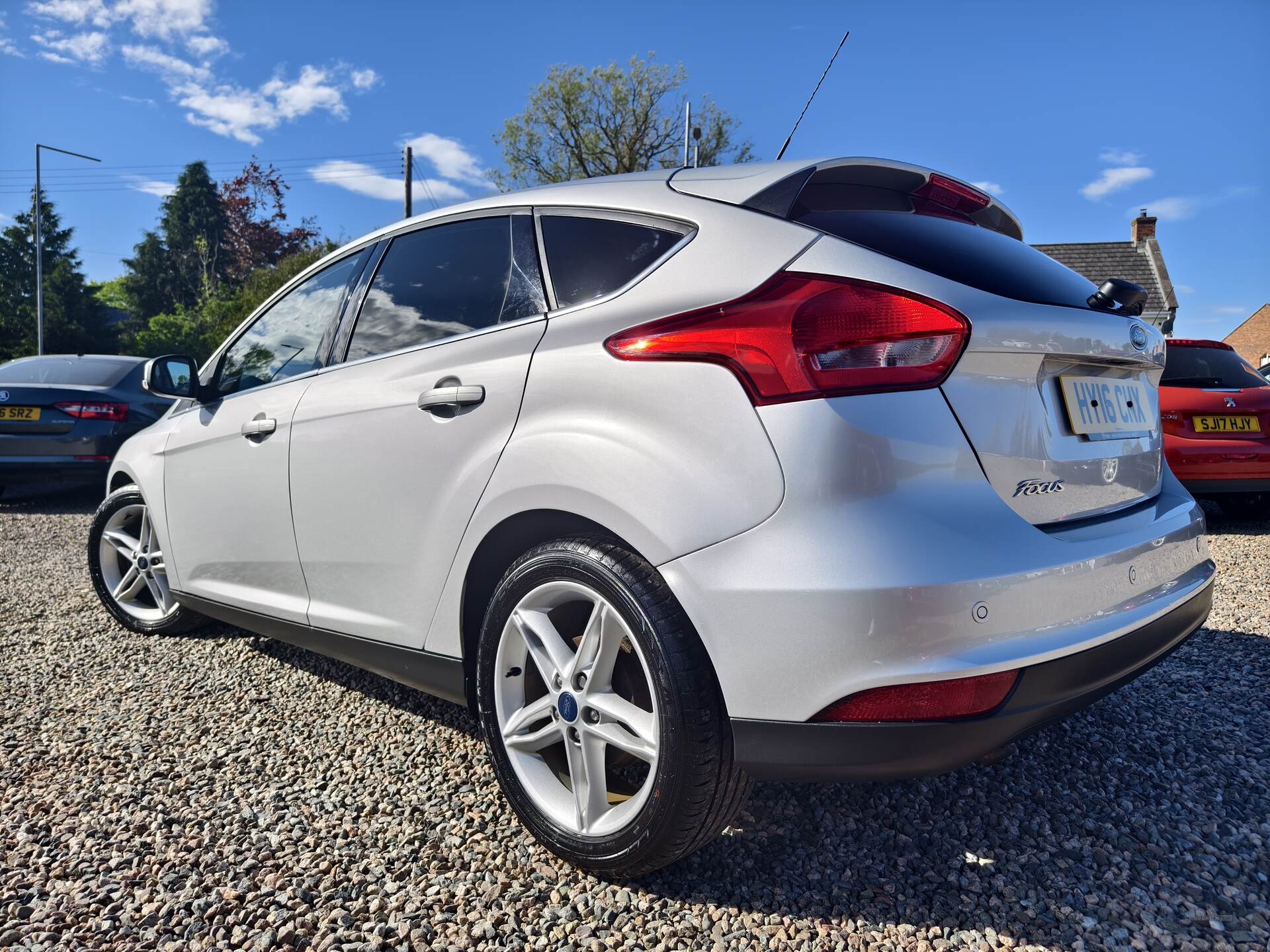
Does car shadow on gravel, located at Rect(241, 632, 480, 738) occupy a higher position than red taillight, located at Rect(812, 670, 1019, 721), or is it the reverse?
red taillight, located at Rect(812, 670, 1019, 721)

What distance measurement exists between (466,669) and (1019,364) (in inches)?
59.9

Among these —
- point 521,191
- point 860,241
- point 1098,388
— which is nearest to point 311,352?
point 521,191

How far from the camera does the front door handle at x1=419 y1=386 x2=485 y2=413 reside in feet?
7.01

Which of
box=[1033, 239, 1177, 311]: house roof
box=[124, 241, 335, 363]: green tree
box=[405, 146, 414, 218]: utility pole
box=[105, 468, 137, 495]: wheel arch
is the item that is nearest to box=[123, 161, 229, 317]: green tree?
box=[124, 241, 335, 363]: green tree

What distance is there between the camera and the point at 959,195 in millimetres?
2268

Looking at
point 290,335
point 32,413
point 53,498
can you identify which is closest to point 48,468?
point 32,413

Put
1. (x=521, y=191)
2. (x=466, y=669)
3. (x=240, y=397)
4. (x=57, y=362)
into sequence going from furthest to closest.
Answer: (x=57, y=362), (x=240, y=397), (x=521, y=191), (x=466, y=669)

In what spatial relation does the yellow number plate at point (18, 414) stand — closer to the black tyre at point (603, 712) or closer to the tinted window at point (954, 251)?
the black tyre at point (603, 712)

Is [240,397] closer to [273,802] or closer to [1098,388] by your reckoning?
[273,802]

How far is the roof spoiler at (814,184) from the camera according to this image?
187 cm

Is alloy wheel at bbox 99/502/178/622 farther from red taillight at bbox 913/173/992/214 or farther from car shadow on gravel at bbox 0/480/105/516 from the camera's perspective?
car shadow on gravel at bbox 0/480/105/516

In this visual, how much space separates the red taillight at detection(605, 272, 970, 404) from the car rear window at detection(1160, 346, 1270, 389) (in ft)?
19.1

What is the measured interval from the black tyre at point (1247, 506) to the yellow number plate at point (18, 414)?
32.8 ft

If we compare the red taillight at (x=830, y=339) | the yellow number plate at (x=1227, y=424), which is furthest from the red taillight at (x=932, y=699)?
the yellow number plate at (x=1227, y=424)
